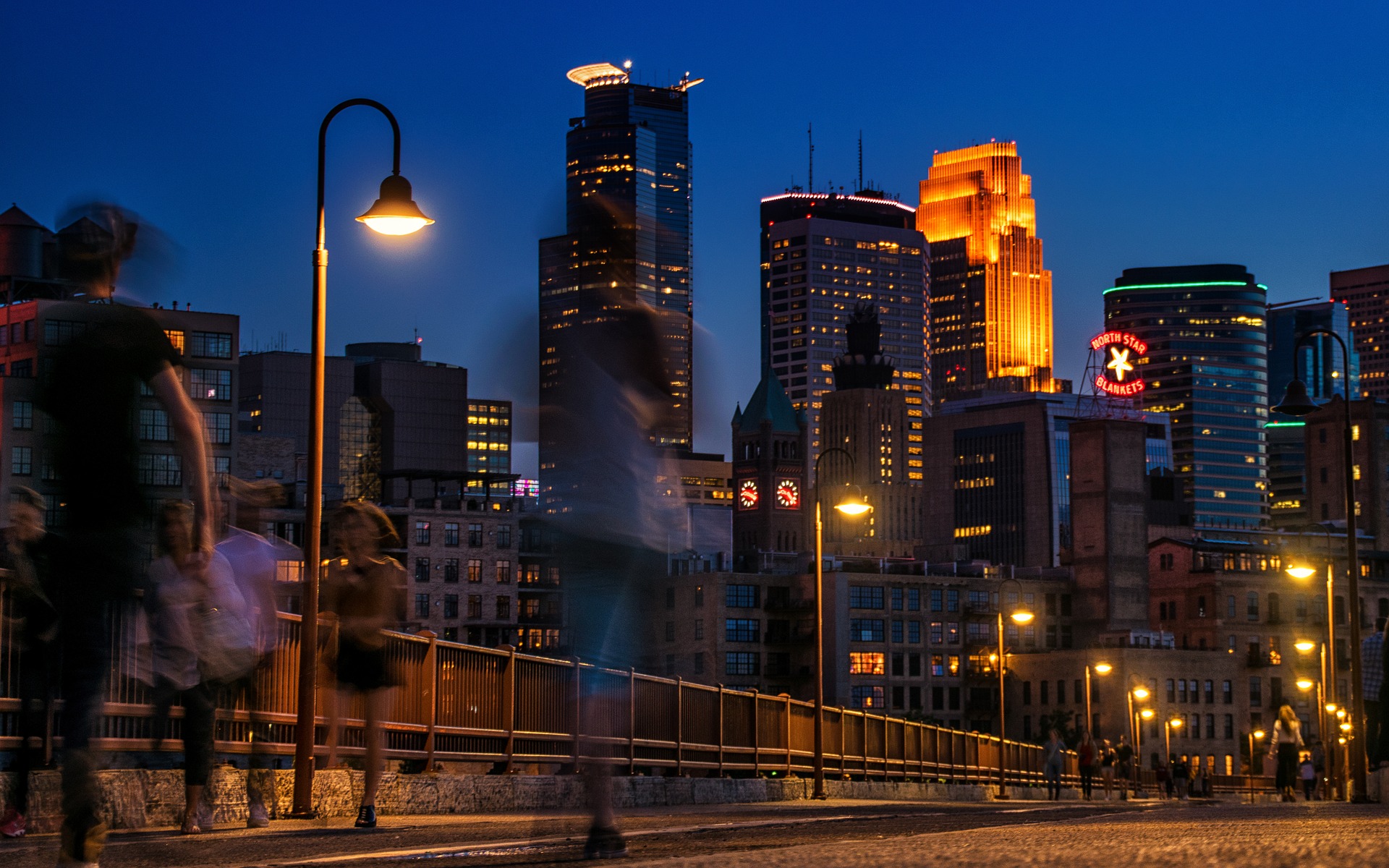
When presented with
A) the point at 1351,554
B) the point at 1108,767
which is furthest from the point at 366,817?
the point at 1108,767

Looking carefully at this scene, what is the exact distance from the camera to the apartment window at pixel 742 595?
130 meters

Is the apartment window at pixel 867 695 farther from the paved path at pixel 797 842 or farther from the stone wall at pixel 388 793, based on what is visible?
the paved path at pixel 797 842

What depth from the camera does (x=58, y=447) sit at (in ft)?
21.8

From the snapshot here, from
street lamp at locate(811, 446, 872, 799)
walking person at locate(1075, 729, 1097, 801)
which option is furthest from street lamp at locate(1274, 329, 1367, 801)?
walking person at locate(1075, 729, 1097, 801)

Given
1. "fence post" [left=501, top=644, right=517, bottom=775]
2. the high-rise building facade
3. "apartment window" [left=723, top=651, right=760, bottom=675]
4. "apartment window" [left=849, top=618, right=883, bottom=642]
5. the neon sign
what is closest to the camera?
the high-rise building facade

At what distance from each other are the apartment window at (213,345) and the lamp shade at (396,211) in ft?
431

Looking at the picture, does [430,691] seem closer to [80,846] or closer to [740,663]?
[80,846]

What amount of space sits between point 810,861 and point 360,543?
5.94m

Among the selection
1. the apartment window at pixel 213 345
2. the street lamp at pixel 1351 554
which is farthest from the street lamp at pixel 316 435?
the apartment window at pixel 213 345

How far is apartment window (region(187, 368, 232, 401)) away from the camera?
5546 inches

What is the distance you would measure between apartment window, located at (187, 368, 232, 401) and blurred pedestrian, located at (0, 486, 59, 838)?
132m

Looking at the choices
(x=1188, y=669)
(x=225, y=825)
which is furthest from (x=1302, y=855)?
(x=1188, y=669)

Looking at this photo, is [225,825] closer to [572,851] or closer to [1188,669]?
[572,851]

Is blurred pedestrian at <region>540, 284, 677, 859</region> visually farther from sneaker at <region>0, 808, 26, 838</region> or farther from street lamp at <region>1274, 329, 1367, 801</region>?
street lamp at <region>1274, 329, 1367, 801</region>
